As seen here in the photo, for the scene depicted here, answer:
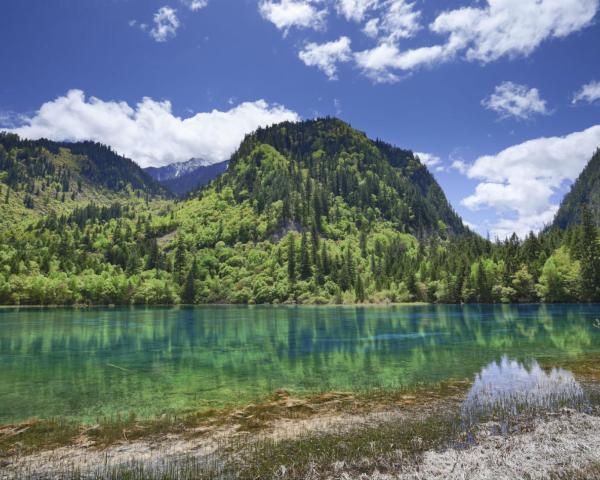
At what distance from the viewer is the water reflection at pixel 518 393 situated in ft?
65.9

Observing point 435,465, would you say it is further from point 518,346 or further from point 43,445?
point 518,346

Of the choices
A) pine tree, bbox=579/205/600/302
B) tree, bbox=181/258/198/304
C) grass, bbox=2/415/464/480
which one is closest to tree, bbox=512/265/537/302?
pine tree, bbox=579/205/600/302

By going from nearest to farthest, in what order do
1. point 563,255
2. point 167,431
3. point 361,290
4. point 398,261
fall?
1. point 167,431
2. point 563,255
3. point 361,290
4. point 398,261

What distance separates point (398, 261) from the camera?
181m

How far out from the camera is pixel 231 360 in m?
40.5

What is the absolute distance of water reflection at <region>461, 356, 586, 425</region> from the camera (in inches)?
791

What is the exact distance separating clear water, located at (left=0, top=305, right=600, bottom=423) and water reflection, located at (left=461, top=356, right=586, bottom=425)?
7.38ft

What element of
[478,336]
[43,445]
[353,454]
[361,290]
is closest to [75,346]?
[43,445]

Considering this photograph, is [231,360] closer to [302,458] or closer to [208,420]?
[208,420]

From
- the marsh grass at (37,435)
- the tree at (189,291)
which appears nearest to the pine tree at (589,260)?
the marsh grass at (37,435)

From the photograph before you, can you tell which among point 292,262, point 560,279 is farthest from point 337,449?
point 292,262

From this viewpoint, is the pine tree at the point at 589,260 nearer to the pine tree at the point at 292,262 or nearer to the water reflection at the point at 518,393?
the water reflection at the point at 518,393

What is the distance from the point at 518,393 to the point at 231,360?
83.1 feet

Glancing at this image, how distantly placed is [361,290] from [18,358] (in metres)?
132
